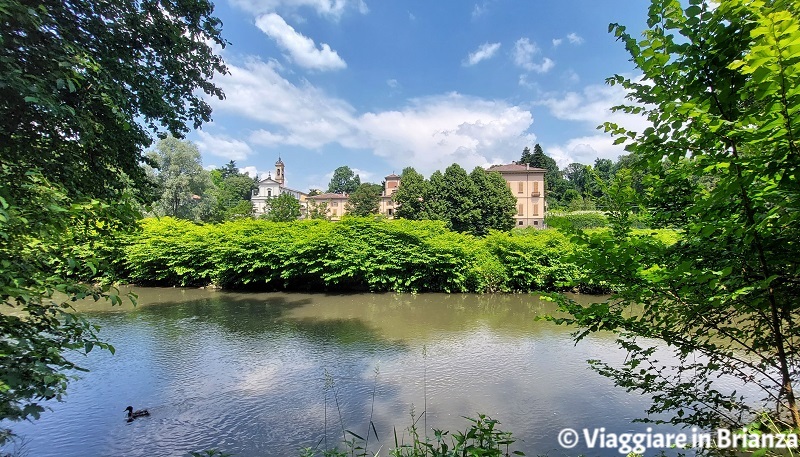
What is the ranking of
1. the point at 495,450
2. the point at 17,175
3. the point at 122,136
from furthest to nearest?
the point at 122,136
the point at 17,175
the point at 495,450

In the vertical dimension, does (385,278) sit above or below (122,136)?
below

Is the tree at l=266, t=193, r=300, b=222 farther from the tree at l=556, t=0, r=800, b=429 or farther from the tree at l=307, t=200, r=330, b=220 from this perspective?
the tree at l=556, t=0, r=800, b=429

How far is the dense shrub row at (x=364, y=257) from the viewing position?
14.9 metres

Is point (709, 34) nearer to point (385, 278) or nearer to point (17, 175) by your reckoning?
point (17, 175)

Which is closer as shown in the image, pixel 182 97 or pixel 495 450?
pixel 495 450

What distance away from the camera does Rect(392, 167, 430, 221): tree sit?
38250 millimetres

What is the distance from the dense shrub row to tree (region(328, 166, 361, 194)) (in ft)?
283

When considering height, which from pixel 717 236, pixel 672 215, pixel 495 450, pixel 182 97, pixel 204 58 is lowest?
pixel 495 450

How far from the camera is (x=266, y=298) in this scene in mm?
14523

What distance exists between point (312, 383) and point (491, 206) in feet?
107

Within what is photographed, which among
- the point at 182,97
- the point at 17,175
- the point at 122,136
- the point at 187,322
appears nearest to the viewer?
the point at 17,175

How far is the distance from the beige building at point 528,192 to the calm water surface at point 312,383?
39.5 meters

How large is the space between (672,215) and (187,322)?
11523 millimetres

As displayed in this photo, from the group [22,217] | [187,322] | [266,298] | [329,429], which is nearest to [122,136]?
[22,217]
